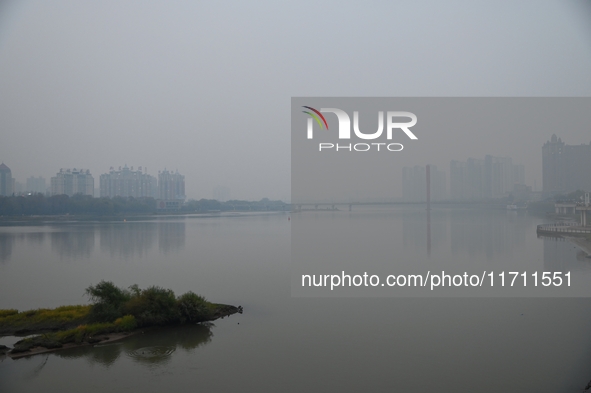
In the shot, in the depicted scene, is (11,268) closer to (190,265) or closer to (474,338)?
(190,265)

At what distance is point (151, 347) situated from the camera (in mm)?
3246

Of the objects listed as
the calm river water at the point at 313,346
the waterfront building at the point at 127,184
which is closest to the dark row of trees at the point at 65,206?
the waterfront building at the point at 127,184

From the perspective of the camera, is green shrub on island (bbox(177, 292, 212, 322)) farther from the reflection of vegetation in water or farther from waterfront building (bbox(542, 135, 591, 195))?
waterfront building (bbox(542, 135, 591, 195))

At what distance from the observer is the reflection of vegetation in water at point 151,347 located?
303 cm

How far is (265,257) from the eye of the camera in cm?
759

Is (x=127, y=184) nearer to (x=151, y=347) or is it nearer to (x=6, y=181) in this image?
(x=6, y=181)

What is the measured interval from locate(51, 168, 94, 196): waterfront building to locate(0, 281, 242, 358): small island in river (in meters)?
23.4

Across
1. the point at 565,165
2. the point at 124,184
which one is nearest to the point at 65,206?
the point at 124,184

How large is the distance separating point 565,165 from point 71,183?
23.2 meters

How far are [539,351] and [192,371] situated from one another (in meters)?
2.20

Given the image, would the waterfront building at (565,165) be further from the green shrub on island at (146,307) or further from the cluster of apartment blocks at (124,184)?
the cluster of apartment blocks at (124,184)

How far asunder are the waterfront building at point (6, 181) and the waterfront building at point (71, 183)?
11.1ft

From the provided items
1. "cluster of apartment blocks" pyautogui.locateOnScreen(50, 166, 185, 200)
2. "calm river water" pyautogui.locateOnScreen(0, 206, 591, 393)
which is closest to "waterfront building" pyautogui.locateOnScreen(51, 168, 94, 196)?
"cluster of apartment blocks" pyautogui.locateOnScreen(50, 166, 185, 200)

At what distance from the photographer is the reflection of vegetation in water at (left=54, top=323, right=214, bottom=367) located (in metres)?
3.03
